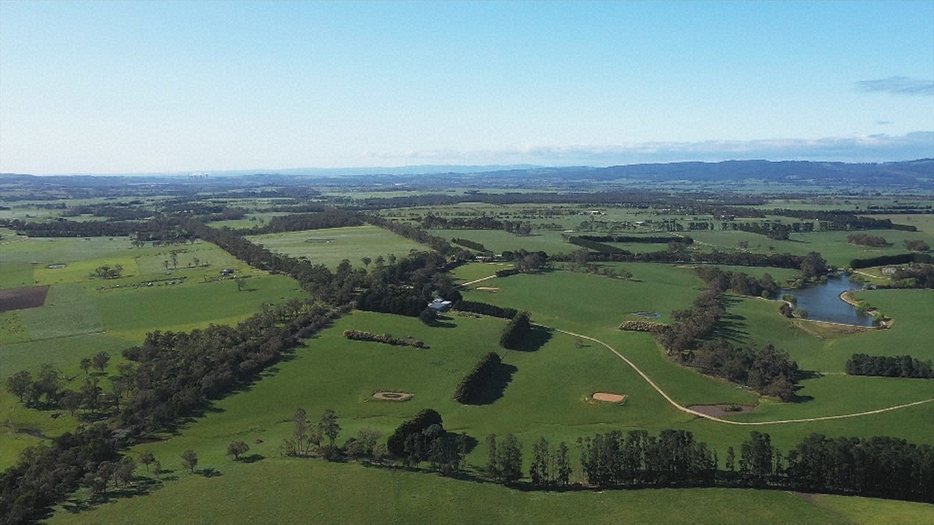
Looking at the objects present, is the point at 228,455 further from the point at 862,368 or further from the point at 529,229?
the point at 529,229

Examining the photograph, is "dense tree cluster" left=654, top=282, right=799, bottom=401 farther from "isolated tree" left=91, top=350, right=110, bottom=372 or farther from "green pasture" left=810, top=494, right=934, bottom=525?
"isolated tree" left=91, top=350, right=110, bottom=372

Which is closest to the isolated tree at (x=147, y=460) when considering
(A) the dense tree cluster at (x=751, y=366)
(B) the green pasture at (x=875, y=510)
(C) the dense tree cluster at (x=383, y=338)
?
(C) the dense tree cluster at (x=383, y=338)

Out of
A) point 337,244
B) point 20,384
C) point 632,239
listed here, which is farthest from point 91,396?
point 632,239

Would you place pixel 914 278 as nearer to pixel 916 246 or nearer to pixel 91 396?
pixel 916 246

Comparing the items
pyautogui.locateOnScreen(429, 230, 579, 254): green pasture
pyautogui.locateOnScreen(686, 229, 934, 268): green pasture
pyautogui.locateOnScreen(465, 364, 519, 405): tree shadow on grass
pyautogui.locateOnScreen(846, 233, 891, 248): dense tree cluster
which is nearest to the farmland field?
pyautogui.locateOnScreen(465, 364, 519, 405): tree shadow on grass

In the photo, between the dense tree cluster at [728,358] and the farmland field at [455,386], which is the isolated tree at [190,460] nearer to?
the farmland field at [455,386]

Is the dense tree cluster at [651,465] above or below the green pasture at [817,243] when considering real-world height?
below
